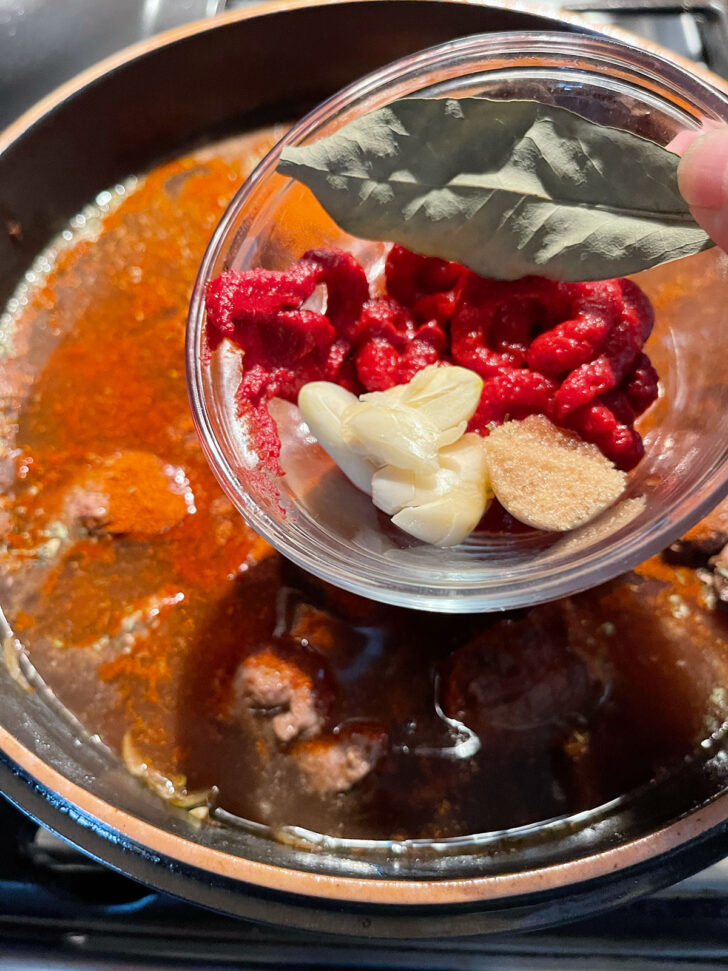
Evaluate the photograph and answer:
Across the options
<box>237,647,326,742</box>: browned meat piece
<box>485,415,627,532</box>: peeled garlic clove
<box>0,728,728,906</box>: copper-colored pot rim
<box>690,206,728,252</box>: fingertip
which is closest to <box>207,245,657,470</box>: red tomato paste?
<box>485,415,627,532</box>: peeled garlic clove

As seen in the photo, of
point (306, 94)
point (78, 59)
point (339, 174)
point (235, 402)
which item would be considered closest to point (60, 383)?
point (235, 402)

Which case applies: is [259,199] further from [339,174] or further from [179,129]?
[179,129]

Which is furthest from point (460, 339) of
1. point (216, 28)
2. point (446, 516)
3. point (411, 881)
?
point (216, 28)

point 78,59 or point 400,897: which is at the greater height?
point 78,59

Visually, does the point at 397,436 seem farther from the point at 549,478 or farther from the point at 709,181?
the point at 709,181

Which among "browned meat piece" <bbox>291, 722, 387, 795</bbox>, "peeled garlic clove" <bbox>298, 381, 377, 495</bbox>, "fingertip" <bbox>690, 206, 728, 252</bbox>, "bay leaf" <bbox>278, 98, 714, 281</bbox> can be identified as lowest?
"browned meat piece" <bbox>291, 722, 387, 795</bbox>

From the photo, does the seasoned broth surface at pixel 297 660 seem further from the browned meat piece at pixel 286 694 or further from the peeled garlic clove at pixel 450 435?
the peeled garlic clove at pixel 450 435

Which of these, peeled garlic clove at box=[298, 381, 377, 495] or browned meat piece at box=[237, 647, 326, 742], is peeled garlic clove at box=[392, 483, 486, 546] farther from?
browned meat piece at box=[237, 647, 326, 742]
